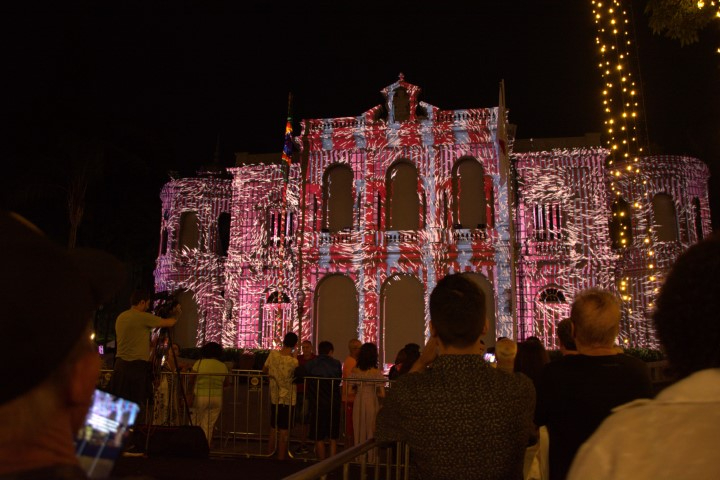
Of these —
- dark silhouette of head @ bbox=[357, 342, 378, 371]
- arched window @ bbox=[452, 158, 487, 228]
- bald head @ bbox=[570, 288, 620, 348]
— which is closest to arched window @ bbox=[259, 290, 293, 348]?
arched window @ bbox=[452, 158, 487, 228]

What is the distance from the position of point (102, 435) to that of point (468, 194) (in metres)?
23.0

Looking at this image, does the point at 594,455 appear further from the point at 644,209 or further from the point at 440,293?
the point at 644,209

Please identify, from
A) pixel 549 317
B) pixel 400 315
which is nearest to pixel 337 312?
pixel 400 315

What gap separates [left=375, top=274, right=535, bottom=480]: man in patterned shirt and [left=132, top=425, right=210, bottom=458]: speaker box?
5463mm

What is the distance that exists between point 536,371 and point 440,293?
348cm

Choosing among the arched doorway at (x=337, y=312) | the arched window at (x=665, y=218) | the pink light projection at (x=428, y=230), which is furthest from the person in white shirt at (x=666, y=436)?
the arched window at (x=665, y=218)

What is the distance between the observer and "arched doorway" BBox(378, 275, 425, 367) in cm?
2262

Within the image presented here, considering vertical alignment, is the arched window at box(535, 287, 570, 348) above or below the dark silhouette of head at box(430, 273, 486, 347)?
above

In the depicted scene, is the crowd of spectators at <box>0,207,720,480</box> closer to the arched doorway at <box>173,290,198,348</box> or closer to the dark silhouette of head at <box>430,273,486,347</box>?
the dark silhouette of head at <box>430,273,486,347</box>

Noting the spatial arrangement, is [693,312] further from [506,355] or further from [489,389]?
[506,355]

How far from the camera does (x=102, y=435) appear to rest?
1.37m

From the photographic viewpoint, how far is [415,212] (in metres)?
24.0

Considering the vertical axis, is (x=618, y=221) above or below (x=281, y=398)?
above

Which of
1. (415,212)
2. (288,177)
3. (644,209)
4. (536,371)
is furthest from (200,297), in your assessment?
(536,371)
